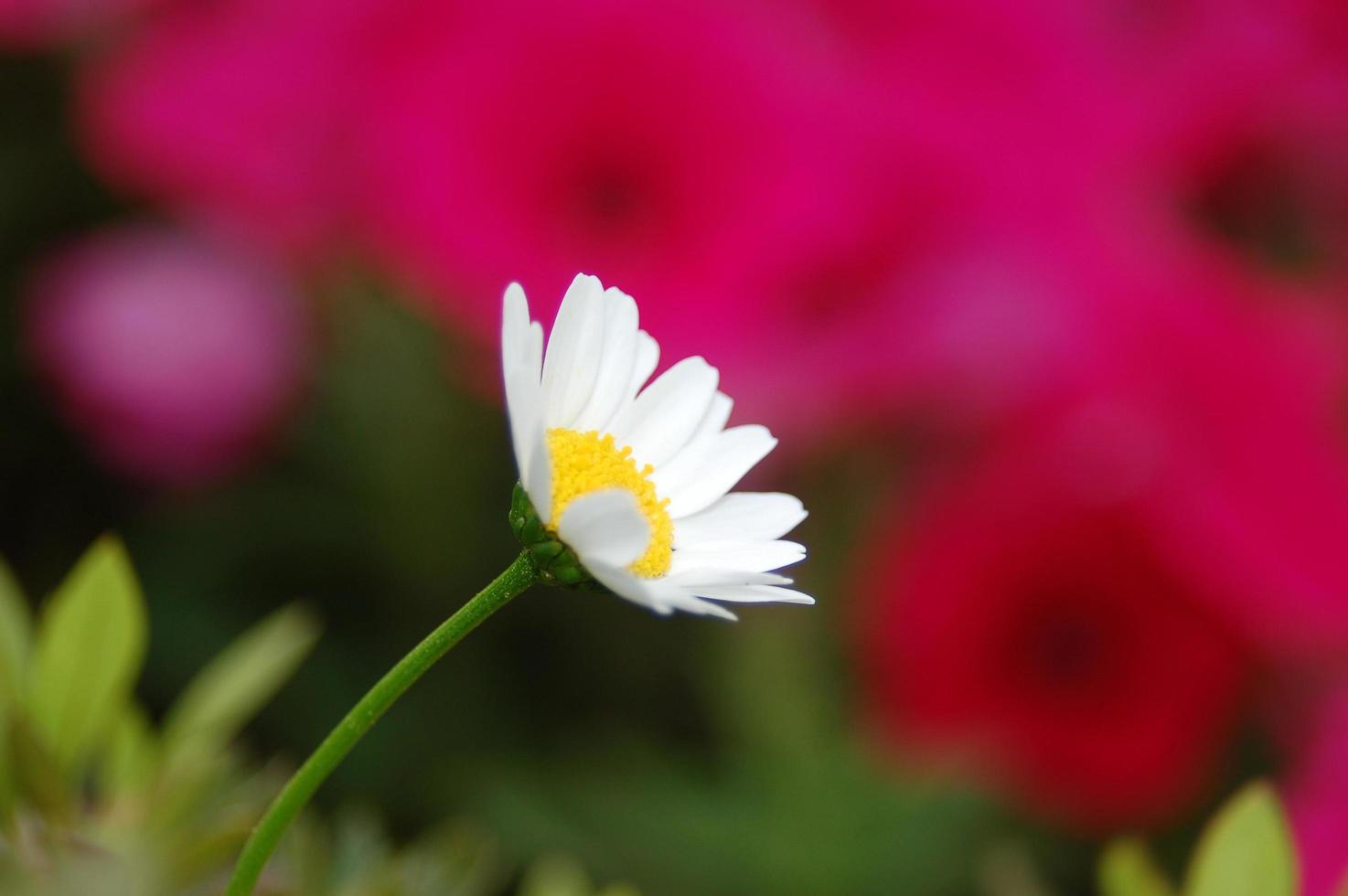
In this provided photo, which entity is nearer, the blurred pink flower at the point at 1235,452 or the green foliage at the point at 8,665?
the green foliage at the point at 8,665

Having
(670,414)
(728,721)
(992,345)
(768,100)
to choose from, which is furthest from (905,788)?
(670,414)

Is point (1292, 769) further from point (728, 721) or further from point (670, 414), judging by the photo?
point (670, 414)

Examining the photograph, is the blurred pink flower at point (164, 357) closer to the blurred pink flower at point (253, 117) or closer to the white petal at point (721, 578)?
the blurred pink flower at point (253, 117)

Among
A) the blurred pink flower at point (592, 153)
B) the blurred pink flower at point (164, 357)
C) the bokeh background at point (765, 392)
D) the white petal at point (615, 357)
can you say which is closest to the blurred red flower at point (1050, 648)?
the bokeh background at point (765, 392)

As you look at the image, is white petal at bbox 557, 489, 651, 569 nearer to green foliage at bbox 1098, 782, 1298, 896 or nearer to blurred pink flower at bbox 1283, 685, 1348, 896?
green foliage at bbox 1098, 782, 1298, 896

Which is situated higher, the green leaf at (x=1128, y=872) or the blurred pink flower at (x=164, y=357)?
the blurred pink flower at (x=164, y=357)

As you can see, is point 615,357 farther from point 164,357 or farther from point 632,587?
point 164,357

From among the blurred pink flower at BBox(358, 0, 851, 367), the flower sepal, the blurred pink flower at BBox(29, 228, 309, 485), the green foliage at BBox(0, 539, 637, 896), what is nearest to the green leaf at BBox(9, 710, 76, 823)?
the green foliage at BBox(0, 539, 637, 896)

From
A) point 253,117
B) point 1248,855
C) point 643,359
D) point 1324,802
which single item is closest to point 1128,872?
point 1248,855

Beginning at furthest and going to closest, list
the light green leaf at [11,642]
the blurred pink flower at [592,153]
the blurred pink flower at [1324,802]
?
the blurred pink flower at [592,153] → the blurred pink flower at [1324,802] → the light green leaf at [11,642]
